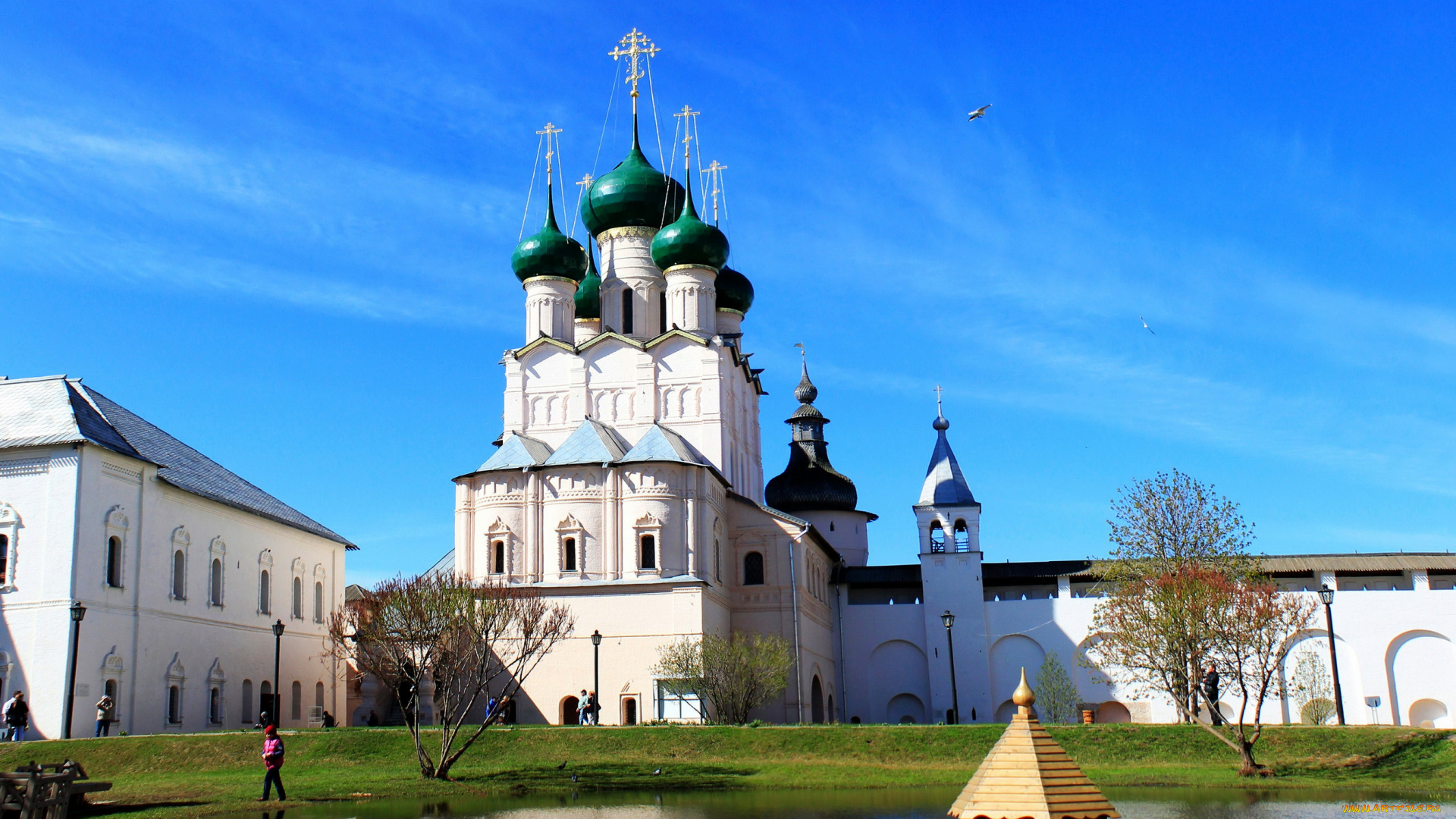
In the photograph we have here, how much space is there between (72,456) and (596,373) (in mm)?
15824

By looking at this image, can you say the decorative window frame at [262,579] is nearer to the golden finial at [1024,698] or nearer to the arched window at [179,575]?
the arched window at [179,575]

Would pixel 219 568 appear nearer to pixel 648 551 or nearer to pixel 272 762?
pixel 648 551

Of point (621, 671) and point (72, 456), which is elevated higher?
point (72, 456)

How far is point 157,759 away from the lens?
23.0m

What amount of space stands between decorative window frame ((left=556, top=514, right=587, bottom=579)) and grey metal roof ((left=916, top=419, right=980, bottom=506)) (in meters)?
14.4

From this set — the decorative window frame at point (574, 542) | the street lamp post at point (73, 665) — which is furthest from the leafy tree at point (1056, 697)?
the street lamp post at point (73, 665)

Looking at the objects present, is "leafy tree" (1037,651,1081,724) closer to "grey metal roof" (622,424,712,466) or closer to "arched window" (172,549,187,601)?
"grey metal roof" (622,424,712,466)

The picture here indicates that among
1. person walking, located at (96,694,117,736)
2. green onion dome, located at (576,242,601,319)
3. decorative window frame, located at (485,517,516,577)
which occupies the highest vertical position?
green onion dome, located at (576,242,601,319)

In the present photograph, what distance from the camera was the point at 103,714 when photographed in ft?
83.3

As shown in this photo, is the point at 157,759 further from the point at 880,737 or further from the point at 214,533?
the point at 880,737

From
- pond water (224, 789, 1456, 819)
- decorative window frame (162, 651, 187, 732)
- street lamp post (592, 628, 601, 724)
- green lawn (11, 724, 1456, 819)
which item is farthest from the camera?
street lamp post (592, 628, 601, 724)

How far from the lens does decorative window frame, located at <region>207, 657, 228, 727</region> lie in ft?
101

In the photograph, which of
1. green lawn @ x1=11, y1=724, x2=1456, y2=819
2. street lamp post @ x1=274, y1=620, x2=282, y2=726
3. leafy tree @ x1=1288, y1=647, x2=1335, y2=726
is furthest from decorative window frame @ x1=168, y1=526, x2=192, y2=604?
leafy tree @ x1=1288, y1=647, x2=1335, y2=726

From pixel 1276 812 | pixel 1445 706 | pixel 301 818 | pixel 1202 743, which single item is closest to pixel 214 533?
pixel 301 818
